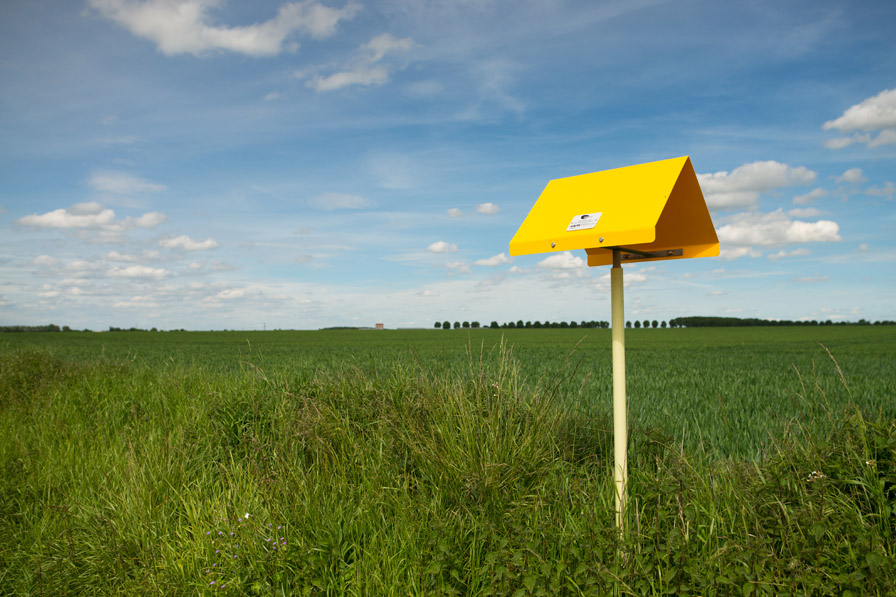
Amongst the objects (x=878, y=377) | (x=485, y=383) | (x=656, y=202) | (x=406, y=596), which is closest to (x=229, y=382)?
(x=485, y=383)

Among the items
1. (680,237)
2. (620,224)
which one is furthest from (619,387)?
(680,237)

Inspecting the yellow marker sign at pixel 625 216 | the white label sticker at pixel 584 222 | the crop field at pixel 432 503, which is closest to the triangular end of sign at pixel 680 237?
the yellow marker sign at pixel 625 216

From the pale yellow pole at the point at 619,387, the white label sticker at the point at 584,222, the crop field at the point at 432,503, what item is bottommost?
the crop field at the point at 432,503

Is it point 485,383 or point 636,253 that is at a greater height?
point 636,253

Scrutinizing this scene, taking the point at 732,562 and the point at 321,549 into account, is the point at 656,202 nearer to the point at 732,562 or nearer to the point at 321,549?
the point at 732,562

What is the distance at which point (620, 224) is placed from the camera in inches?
138

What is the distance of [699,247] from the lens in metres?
4.41

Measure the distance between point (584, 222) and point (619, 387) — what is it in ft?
3.82

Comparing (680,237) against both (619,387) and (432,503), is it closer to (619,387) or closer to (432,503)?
(619,387)

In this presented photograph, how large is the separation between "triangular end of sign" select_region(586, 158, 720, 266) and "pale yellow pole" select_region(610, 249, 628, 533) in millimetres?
380

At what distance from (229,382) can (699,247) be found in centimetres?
602

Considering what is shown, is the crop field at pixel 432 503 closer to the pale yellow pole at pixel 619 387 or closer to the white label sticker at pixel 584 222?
the pale yellow pole at pixel 619 387

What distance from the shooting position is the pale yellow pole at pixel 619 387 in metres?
3.69

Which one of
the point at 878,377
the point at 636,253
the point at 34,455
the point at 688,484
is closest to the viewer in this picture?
the point at 688,484
